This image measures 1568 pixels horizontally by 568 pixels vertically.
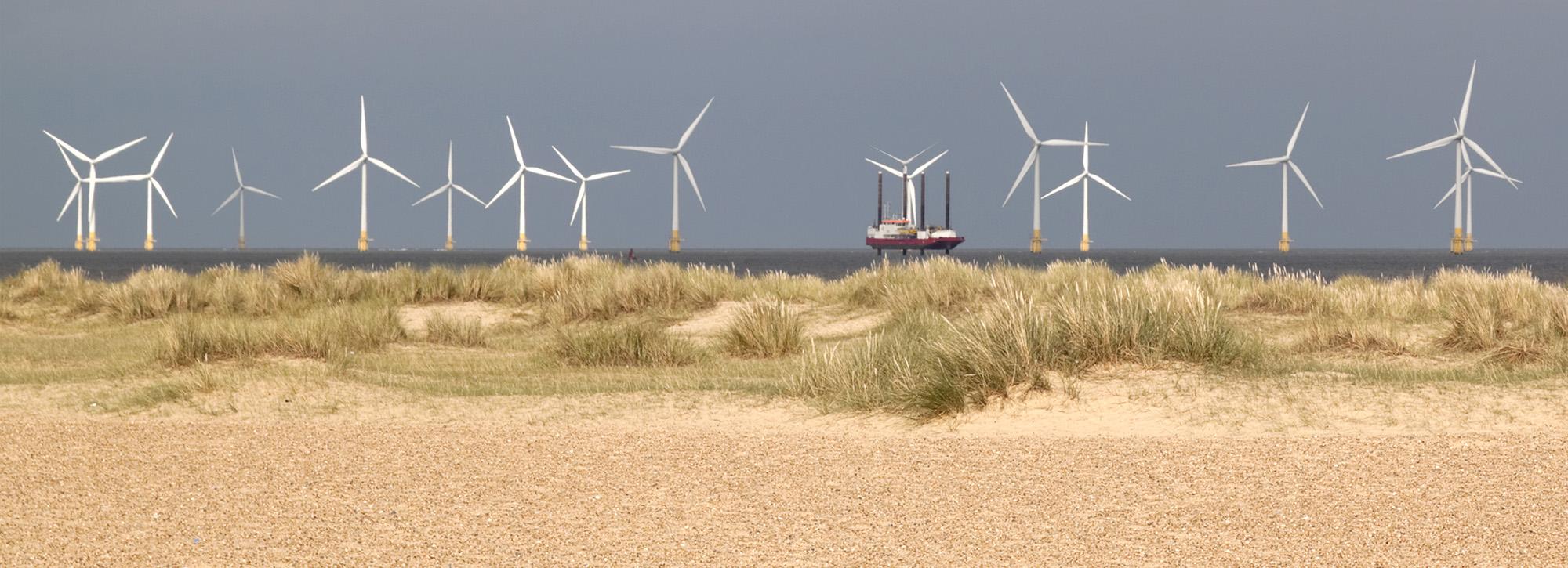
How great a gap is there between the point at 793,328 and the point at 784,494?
1142 cm

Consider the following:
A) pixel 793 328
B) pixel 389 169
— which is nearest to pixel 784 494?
pixel 793 328

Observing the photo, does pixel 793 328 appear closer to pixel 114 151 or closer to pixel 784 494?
pixel 784 494

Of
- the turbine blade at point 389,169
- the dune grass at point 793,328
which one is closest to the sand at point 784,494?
the dune grass at point 793,328

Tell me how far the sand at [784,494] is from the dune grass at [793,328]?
53.2 inches

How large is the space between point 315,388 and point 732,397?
185 inches

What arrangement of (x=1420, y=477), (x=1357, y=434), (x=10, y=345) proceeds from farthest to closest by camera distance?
(x=10, y=345) < (x=1357, y=434) < (x=1420, y=477)

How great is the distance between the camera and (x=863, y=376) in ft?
45.9

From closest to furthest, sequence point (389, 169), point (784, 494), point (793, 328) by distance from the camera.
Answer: point (784, 494), point (793, 328), point (389, 169)

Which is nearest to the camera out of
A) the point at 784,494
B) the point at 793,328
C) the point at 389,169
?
the point at 784,494

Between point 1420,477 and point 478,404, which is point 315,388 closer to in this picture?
point 478,404

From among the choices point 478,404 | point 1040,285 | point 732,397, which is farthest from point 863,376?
point 1040,285

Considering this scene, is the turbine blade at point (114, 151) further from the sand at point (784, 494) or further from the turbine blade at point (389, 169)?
the sand at point (784, 494)

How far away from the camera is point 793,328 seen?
20562 mm

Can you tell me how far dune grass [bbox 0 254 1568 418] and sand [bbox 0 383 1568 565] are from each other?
1352 mm
